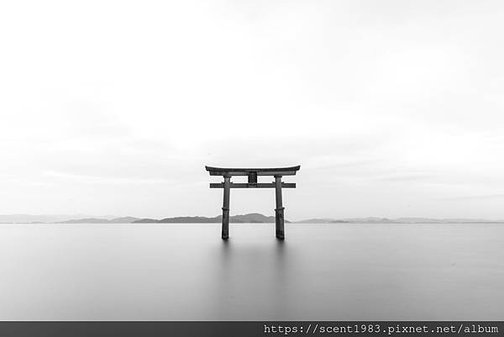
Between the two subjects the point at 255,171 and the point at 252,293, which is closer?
the point at 252,293

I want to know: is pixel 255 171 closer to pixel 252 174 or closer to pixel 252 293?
pixel 252 174

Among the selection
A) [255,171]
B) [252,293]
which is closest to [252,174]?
[255,171]

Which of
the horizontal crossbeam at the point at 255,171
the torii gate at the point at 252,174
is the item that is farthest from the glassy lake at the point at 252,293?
the horizontal crossbeam at the point at 255,171

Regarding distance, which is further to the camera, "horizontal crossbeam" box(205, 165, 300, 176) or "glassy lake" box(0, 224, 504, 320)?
"horizontal crossbeam" box(205, 165, 300, 176)

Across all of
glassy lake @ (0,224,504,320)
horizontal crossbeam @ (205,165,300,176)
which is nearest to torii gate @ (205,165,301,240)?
horizontal crossbeam @ (205,165,300,176)

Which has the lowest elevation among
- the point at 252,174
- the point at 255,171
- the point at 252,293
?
the point at 252,293

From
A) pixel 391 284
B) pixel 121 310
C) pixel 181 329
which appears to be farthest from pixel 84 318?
pixel 391 284

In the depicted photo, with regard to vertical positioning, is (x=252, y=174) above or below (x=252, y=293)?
above

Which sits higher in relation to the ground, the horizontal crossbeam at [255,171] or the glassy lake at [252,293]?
the horizontal crossbeam at [255,171]

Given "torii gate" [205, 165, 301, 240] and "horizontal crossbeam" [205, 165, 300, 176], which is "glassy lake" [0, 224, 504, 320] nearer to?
"torii gate" [205, 165, 301, 240]

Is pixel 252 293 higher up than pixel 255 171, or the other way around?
pixel 255 171

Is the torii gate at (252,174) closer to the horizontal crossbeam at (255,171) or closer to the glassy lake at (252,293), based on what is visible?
the horizontal crossbeam at (255,171)

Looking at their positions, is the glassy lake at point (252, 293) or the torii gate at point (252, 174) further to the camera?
the torii gate at point (252, 174)

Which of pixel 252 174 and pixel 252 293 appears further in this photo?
pixel 252 174
